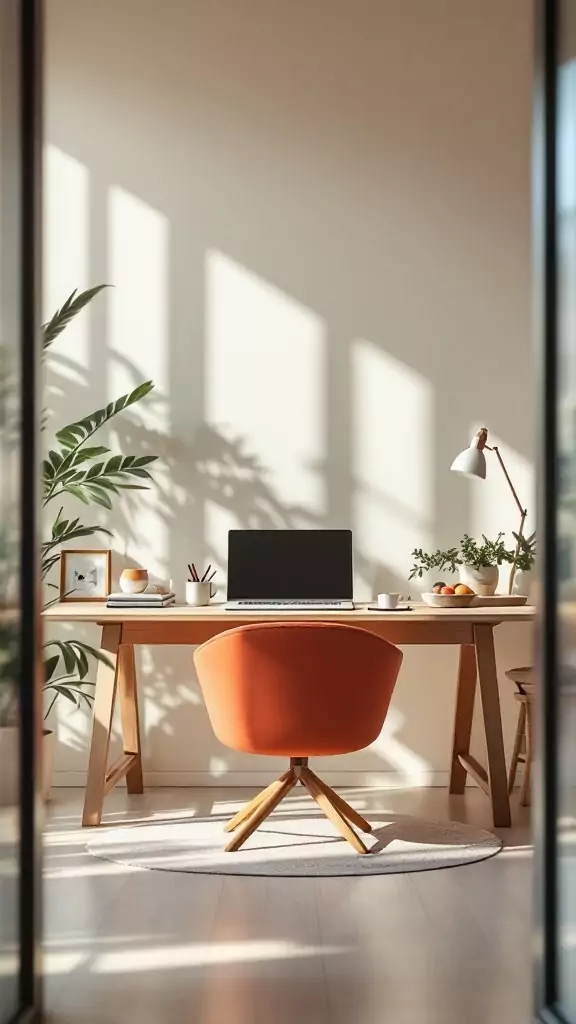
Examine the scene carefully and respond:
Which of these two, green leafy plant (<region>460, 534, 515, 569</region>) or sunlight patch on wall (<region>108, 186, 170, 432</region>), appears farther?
sunlight patch on wall (<region>108, 186, 170, 432</region>)

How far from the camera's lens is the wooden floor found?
8.00 ft

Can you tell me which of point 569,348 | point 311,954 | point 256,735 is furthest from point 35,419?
point 256,735

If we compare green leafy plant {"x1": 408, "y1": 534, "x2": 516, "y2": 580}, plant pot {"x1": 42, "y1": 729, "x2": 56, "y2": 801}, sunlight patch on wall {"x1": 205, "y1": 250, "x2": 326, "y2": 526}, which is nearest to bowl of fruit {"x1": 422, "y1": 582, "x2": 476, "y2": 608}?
green leafy plant {"x1": 408, "y1": 534, "x2": 516, "y2": 580}

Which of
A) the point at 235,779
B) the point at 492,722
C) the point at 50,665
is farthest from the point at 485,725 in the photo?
the point at 50,665

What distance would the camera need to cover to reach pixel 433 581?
16.1ft

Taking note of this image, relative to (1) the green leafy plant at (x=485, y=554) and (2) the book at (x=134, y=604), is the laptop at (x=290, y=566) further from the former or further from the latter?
(1) the green leafy plant at (x=485, y=554)

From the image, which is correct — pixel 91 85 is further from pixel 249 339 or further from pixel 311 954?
pixel 311 954

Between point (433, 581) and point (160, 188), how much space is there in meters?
1.99

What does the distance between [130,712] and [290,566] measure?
2.77 feet

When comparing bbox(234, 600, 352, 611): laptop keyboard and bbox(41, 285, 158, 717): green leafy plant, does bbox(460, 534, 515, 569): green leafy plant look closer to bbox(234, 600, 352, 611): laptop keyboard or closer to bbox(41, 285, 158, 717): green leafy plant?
bbox(234, 600, 352, 611): laptop keyboard

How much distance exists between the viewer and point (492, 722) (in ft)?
Result: 14.0

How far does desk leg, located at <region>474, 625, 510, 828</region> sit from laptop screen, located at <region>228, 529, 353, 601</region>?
596 millimetres

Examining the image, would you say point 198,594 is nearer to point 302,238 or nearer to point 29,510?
point 302,238

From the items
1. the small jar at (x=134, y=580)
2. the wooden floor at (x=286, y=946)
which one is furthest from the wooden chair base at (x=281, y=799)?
the small jar at (x=134, y=580)
